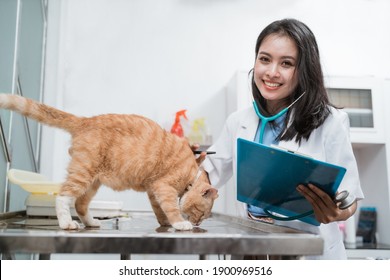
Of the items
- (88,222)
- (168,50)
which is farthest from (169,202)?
(168,50)

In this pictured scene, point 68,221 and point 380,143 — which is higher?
point 380,143

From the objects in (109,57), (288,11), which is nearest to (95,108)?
(109,57)

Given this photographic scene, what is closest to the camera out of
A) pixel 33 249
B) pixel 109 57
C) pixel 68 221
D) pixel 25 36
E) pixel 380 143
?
pixel 33 249

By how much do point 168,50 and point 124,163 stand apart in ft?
5.62

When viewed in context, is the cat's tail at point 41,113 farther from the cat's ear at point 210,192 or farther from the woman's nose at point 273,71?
the woman's nose at point 273,71

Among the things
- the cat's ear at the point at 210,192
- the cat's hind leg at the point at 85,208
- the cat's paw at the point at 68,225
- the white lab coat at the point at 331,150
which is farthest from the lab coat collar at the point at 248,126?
the cat's paw at the point at 68,225

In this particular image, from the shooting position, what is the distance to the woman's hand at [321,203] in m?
0.82

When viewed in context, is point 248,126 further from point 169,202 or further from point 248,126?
point 169,202

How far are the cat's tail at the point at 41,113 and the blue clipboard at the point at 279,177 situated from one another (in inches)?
17.7

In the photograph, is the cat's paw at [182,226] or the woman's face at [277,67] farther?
the woman's face at [277,67]

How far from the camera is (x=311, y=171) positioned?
29.3 inches

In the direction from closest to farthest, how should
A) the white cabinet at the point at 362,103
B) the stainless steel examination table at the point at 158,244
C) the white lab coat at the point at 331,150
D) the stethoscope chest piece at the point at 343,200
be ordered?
the stainless steel examination table at the point at 158,244 → the stethoscope chest piece at the point at 343,200 → the white lab coat at the point at 331,150 → the white cabinet at the point at 362,103

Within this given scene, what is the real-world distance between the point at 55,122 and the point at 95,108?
147 cm
